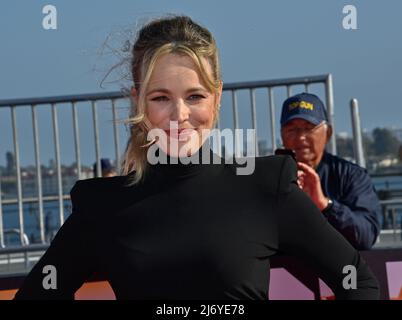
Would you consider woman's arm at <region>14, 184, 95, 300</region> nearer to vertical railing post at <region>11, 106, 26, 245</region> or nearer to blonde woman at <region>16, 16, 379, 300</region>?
blonde woman at <region>16, 16, 379, 300</region>

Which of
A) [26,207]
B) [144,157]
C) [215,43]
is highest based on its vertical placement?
[215,43]

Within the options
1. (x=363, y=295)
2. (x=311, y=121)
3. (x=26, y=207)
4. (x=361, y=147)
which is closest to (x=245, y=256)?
(x=363, y=295)

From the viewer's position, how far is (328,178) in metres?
3.97

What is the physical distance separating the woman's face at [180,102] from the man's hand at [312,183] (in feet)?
5.11

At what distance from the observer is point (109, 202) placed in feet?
6.76

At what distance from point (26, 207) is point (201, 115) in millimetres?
4561

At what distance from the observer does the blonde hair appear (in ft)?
6.69

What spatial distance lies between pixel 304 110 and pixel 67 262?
2.31 meters

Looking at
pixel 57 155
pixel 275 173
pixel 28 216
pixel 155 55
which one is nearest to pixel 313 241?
pixel 275 173

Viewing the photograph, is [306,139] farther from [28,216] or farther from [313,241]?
[28,216]

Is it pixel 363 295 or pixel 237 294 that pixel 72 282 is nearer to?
pixel 237 294

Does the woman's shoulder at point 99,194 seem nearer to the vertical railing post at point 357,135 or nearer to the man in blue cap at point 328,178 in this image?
the man in blue cap at point 328,178

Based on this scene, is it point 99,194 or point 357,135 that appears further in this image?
point 357,135

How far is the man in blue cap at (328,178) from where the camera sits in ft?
11.8
